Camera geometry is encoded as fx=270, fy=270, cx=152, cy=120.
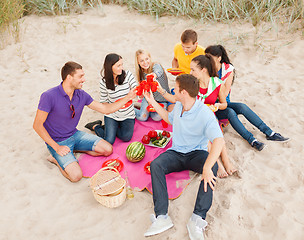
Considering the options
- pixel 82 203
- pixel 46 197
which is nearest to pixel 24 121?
pixel 46 197

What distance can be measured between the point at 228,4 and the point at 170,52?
7.32 ft

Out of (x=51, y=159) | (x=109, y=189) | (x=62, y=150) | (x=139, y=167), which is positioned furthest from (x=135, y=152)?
(x=51, y=159)

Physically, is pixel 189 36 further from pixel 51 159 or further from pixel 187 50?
pixel 51 159

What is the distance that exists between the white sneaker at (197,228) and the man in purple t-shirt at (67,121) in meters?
1.79

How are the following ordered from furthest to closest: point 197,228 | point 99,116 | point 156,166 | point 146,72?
point 99,116, point 146,72, point 156,166, point 197,228

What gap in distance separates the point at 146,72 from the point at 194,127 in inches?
74.2

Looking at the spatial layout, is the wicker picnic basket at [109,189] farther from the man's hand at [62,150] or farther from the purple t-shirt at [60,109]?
the purple t-shirt at [60,109]

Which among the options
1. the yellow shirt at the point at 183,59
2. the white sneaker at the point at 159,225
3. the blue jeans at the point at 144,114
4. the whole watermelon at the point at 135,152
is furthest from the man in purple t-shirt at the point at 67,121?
the yellow shirt at the point at 183,59

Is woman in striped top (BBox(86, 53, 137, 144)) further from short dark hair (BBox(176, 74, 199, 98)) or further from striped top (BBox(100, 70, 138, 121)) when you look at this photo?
short dark hair (BBox(176, 74, 199, 98))

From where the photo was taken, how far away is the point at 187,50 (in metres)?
4.86

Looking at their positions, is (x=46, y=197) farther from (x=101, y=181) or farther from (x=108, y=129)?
(x=108, y=129)

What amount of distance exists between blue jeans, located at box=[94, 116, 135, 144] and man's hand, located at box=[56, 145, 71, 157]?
769 millimetres

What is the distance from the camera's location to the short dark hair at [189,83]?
3178mm

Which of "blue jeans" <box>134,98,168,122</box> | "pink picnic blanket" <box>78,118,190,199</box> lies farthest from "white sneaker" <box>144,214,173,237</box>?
"blue jeans" <box>134,98,168,122</box>
